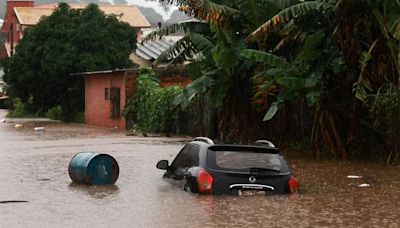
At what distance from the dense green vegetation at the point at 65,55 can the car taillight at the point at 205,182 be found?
3702 centimetres

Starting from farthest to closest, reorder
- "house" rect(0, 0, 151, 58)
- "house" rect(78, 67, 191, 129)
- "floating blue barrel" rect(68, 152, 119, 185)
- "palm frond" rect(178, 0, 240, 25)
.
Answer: "house" rect(0, 0, 151, 58) < "house" rect(78, 67, 191, 129) < "palm frond" rect(178, 0, 240, 25) < "floating blue barrel" rect(68, 152, 119, 185)


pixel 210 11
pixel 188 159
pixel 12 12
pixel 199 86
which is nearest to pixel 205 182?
pixel 188 159

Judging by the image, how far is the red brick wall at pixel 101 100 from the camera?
140ft

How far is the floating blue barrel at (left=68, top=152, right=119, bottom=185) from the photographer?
635 inches

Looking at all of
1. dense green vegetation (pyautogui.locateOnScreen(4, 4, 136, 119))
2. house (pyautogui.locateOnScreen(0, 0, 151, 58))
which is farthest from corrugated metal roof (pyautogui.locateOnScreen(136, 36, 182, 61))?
house (pyautogui.locateOnScreen(0, 0, 151, 58))

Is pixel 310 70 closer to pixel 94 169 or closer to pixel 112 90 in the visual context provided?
pixel 94 169

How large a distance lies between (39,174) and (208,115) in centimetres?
1426

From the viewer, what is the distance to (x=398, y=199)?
14359 mm

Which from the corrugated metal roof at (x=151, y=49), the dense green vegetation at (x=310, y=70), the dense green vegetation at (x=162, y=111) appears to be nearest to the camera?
the dense green vegetation at (x=310, y=70)

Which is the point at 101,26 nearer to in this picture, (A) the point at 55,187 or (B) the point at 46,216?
(A) the point at 55,187

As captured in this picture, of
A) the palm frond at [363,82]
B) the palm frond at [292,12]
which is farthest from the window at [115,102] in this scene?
the palm frond at [363,82]

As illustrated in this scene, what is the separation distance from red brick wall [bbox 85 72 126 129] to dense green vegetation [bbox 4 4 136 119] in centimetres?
199

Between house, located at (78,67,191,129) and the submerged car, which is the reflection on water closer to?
the submerged car

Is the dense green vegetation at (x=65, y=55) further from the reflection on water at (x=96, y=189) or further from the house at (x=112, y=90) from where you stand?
the reflection on water at (x=96, y=189)
